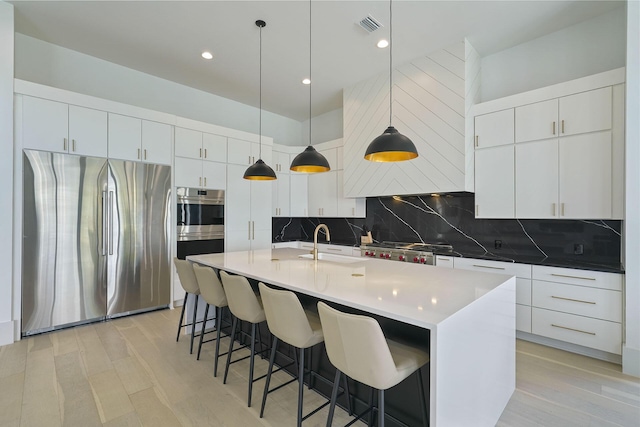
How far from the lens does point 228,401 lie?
203 cm

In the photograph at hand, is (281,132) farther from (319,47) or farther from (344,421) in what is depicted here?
(344,421)

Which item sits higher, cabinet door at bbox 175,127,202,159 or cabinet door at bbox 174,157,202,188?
cabinet door at bbox 175,127,202,159

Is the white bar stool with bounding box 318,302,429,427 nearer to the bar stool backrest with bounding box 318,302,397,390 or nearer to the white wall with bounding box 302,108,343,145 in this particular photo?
the bar stool backrest with bounding box 318,302,397,390

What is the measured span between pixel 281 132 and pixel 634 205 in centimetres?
524

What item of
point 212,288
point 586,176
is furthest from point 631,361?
point 212,288

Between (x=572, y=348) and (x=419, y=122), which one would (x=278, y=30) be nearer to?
(x=419, y=122)

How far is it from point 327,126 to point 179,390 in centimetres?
486

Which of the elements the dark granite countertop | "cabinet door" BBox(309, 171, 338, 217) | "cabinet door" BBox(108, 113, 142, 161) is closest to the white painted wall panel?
"cabinet door" BBox(309, 171, 338, 217)

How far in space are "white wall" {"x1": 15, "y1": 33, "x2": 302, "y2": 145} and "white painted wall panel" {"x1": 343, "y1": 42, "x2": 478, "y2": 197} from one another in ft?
7.17

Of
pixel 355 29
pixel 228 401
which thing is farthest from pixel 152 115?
pixel 228 401

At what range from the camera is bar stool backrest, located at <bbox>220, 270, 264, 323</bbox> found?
2.04 metres

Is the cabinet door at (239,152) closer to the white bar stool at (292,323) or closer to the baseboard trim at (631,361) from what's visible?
the white bar stool at (292,323)

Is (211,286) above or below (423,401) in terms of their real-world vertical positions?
above

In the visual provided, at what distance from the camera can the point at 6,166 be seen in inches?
112
